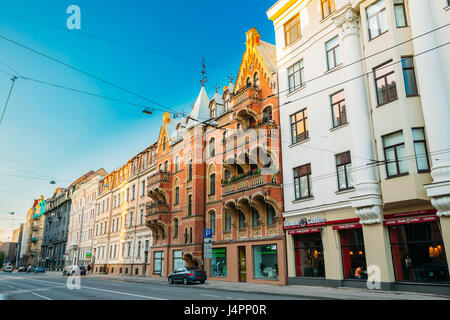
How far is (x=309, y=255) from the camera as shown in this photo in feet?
73.6

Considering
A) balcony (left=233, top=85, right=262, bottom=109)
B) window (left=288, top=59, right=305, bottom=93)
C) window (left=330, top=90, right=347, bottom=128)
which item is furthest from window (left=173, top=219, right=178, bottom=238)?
window (left=330, top=90, right=347, bottom=128)

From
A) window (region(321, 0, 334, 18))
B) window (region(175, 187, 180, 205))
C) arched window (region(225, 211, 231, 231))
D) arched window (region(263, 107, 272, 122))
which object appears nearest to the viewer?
window (region(321, 0, 334, 18))

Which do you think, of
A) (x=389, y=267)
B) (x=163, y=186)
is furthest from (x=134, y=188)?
(x=389, y=267)

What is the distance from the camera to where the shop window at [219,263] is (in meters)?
29.9

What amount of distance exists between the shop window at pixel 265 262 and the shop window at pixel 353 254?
572 centimetres

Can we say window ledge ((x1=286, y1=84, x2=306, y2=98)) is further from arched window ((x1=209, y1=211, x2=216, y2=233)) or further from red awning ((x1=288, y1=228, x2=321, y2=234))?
arched window ((x1=209, y1=211, x2=216, y2=233))

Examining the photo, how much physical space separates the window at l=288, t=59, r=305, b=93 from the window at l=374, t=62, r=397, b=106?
6.55 meters

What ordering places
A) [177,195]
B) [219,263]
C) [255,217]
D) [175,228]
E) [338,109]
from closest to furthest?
[338,109] < [255,217] < [219,263] < [175,228] < [177,195]

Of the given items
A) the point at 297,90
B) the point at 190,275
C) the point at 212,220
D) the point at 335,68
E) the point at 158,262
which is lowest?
the point at 190,275

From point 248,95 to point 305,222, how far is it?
11350 millimetres

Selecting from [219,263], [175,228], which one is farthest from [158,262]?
[219,263]

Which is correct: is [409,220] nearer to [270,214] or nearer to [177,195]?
[270,214]

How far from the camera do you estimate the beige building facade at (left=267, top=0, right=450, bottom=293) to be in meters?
16.3

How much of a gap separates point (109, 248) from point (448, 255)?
47.3m
